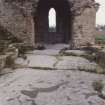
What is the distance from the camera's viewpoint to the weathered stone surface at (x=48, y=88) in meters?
3.67

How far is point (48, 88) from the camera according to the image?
4.30 metres

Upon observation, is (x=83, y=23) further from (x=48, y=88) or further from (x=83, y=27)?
(x=48, y=88)

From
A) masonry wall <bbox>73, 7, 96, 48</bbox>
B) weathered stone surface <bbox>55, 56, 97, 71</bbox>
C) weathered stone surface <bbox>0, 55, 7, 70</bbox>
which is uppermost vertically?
masonry wall <bbox>73, 7, 96, 48</bbox>

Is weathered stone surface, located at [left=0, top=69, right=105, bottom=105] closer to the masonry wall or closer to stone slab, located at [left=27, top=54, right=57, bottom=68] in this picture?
stone slab, located at [left=27, top=54, right=57, bottom=68]

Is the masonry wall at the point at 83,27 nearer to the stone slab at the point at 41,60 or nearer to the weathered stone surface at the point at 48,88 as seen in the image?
the stone slab at the point at 41,60

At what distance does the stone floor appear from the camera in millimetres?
3715

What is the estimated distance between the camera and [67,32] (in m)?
12.5

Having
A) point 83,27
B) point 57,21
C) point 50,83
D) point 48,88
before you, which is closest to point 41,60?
Answer: point 50,83

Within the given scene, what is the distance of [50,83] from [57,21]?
8975mm

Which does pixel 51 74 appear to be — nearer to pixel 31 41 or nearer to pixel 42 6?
pixel 31 41

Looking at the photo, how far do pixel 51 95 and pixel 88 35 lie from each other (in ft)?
15.9

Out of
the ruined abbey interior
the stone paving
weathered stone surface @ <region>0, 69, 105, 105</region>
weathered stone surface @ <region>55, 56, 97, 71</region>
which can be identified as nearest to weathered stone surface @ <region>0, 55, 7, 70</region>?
weathered stone surface @ <region>0, 69, 105, 105</region>

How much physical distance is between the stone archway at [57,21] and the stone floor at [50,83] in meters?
5.84

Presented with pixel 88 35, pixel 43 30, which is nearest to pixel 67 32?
pixel 43 30
